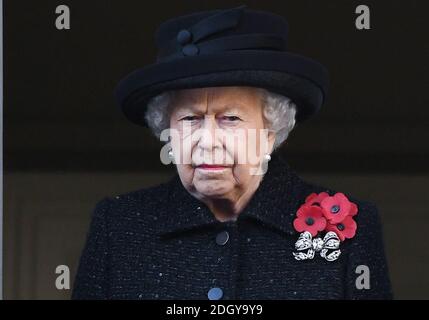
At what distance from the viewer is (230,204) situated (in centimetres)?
239

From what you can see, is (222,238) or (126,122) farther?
(126,122)

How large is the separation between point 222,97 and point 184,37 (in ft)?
0.53

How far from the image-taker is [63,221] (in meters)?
2.48

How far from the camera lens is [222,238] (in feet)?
7.77

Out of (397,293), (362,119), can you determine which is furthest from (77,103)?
(397,293)

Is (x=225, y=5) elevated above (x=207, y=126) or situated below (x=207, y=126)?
above

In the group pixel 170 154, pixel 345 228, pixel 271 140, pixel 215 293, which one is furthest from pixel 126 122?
pixel 345 228

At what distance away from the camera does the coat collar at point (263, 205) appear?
238cm

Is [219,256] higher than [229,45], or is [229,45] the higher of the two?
[229,45]

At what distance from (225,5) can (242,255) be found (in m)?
0.60

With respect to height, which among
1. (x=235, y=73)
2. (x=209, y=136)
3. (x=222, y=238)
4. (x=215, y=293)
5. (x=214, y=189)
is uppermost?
(x=235, y=73)

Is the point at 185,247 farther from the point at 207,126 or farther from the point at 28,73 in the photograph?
the point at 28,73

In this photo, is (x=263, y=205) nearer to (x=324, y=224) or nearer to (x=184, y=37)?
(x=324, y=224)

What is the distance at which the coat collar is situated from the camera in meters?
2.38
